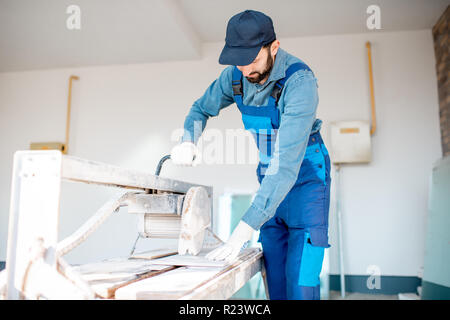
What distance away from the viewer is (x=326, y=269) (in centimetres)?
320

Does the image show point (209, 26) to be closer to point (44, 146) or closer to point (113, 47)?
point (113, 47)

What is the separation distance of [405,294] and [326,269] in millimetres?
713

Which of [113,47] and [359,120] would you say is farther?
[113,47]

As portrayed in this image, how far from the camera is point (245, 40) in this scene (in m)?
1.28

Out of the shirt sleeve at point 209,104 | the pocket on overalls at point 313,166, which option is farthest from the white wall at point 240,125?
the pocket on overalls at point 313,166

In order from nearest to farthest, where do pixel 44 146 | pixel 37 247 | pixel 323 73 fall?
pixel 37 247 → pixel 323 73 → pixel 44 146

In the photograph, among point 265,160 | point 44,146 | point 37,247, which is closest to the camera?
point 37,247

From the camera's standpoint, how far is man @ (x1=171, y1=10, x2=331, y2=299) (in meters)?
1.21

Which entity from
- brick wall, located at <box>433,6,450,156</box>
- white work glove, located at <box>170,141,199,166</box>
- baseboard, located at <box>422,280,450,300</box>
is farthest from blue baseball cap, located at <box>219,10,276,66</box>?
brick wall, located at <box>433,6,450,156</box>

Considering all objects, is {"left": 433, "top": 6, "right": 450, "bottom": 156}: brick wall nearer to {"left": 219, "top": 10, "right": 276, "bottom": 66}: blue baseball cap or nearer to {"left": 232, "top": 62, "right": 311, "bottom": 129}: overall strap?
{"left": 232, "top": 62, "right": 311, "bottom": 129}: overall strap

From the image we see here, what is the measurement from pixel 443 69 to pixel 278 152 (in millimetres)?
Result: 2845

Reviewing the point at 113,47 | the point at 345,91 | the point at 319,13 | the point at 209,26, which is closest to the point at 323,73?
the point at 345,91

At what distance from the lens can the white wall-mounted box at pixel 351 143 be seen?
3404 mm

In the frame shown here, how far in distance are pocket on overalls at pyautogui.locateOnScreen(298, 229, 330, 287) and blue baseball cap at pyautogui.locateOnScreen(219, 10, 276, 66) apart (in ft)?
2.10
